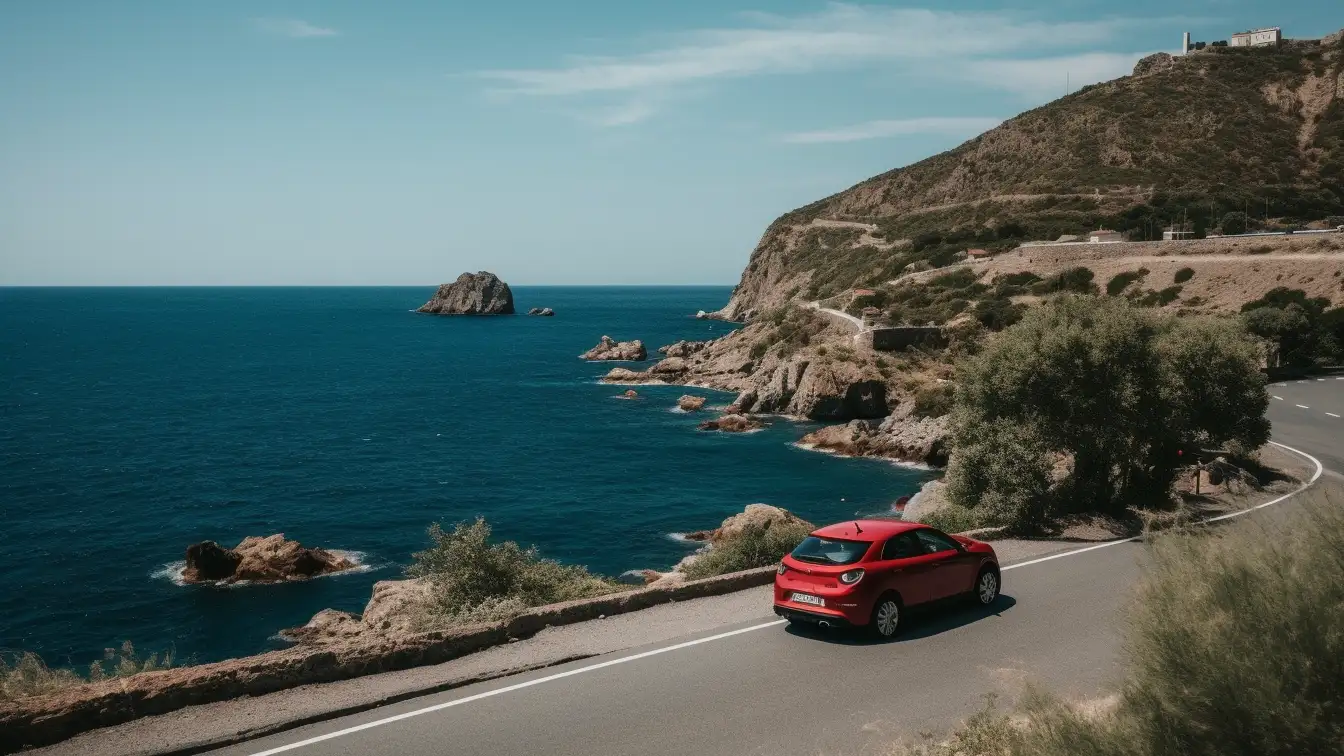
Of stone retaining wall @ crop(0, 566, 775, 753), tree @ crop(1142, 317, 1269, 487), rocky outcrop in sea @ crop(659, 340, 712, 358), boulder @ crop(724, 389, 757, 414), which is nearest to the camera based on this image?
stone retaining wall @ crop(0, 566, 775, 753)

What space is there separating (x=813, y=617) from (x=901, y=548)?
5.18ft

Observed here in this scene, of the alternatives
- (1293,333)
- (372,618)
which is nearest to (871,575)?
(372,618)

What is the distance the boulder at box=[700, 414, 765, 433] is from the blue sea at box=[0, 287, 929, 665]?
113 centimetres

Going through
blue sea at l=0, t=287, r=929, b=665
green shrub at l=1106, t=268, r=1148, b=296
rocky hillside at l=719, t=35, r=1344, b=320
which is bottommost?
blue sea at l=0, t=287, r=929, b=665

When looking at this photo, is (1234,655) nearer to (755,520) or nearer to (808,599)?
(808,599)

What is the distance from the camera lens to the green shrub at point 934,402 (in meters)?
48.7

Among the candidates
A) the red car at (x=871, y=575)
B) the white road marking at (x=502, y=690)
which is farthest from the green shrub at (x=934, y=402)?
the white road marking at (x=502, y=690)

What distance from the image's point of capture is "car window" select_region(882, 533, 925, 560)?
1145cm

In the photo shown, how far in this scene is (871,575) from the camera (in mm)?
11070

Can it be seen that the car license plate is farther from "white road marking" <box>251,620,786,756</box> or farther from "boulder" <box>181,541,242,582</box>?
"boulder" <box>181,541,242,582</box>

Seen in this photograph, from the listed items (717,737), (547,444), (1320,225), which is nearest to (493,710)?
(717,737)

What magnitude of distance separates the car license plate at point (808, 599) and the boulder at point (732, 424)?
4306 centimetres

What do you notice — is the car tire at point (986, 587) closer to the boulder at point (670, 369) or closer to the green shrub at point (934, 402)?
the green shrub at point (934, 402)

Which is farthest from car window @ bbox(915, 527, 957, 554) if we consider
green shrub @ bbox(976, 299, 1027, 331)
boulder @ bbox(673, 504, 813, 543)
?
green shrub @ bbox(976, 299, 1027, 331)
